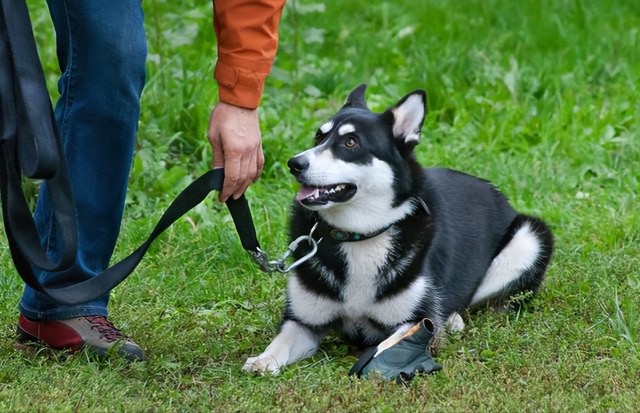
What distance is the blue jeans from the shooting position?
3.36 m

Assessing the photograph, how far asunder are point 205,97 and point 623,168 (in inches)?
83.9

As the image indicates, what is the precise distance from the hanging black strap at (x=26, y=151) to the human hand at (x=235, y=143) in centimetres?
46

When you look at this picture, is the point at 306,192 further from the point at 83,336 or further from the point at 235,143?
the point at 83,336

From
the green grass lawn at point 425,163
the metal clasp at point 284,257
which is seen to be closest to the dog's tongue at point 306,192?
the metal clasp at point 284,257

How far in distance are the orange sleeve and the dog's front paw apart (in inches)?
31.8

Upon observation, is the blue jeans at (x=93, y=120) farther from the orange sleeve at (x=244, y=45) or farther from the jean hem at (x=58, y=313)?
the orange sleeve at (x=244, y=45)

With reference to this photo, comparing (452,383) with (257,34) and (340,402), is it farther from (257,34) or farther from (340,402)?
(257,34)

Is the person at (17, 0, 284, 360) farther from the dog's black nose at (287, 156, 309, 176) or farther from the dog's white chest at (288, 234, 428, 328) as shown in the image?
the dog's white chest at (288, 234, 428, 328)

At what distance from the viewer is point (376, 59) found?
7672 millimetres

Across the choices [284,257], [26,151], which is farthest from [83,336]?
[26,151]

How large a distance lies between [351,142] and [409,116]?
0.73 ft

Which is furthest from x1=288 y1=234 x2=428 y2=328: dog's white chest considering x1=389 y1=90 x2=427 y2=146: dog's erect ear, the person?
the person

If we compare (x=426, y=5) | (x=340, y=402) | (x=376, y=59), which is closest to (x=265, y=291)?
(x=340, y=402)

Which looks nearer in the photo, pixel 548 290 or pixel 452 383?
pixel 452 383
